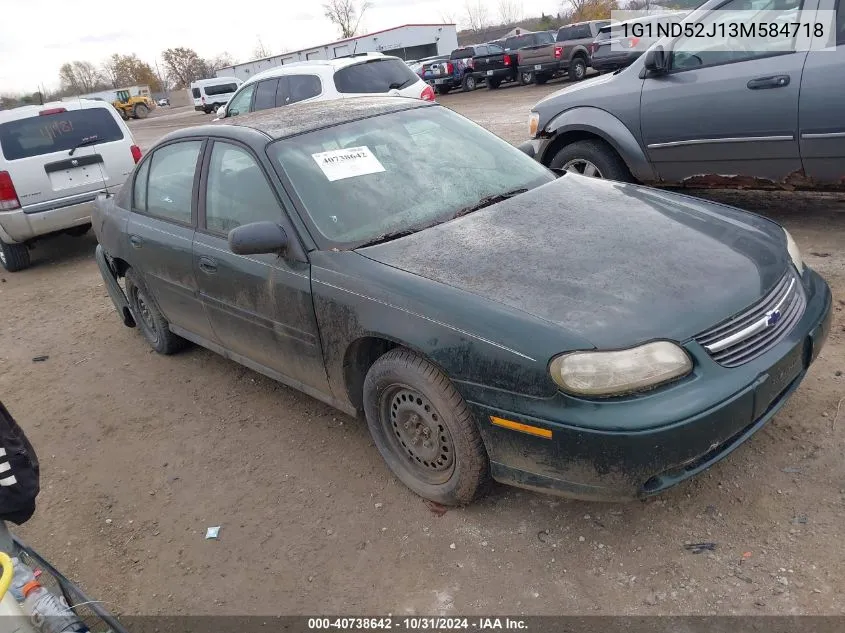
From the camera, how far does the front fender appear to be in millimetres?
5578

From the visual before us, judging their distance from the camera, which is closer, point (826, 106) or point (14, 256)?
point (826, 106)

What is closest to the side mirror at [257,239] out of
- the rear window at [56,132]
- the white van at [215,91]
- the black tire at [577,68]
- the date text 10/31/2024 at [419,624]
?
the date text 10/31/2024 at [419,624]

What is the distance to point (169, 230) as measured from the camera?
13.1 feet

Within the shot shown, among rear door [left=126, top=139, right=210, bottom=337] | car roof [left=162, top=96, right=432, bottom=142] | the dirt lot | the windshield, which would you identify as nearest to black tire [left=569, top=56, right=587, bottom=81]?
the dirt lot

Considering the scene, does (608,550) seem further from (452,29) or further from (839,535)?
(452,29)

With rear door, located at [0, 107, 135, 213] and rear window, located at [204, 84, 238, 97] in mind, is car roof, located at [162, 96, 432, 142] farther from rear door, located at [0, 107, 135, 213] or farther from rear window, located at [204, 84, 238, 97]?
rear window, located at [204, 84, 238, 97]

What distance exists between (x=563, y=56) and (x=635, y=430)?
70.8 ft

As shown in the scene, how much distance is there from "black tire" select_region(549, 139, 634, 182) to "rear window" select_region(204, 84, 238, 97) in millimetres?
32963

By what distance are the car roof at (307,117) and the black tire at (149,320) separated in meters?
1.20

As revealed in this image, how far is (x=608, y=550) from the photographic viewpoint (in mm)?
2574

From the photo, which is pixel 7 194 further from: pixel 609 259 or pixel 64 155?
pixel 609 259

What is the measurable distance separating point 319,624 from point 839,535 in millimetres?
1971

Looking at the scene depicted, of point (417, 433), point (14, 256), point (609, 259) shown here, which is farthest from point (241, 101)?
point (609, 259)

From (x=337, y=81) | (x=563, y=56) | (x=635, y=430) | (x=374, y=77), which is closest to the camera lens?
(x=635, y=430)
